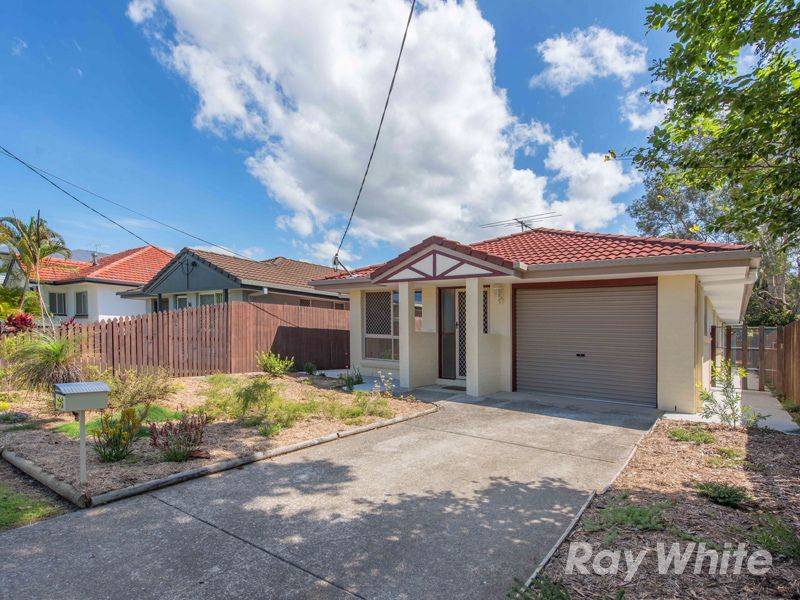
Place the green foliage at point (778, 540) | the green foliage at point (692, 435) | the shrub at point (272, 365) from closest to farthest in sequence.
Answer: the green foliage at point (778, 540) < the green foliage at point (692, 435) < the shrub at point (272, 365)

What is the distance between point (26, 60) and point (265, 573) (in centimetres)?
1341

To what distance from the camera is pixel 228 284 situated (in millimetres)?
15930

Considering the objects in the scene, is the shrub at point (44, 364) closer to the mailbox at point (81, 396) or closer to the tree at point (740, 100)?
the mailbox at point (81, 396)

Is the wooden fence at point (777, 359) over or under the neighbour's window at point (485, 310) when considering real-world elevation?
under

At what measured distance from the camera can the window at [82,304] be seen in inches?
868

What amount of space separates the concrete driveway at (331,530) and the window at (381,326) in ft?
20.6

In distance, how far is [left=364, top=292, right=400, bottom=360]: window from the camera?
12.0 metres

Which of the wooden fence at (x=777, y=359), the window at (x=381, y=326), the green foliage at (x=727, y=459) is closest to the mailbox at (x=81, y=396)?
the green foliage at (x=727, y=459)

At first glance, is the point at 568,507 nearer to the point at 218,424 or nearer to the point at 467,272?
the point at 218,424

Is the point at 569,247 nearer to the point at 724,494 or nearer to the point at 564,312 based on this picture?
the point at 564,312

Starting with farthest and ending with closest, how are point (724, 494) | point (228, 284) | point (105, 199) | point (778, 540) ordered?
point (105, 199)
point (228, 284)
point (724, 494)
point (778, 540)

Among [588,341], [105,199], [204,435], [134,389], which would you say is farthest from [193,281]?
[588,341]

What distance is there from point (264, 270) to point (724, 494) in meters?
16.6

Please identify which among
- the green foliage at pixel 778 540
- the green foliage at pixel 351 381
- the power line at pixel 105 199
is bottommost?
the green foliage at pixel 351 381
